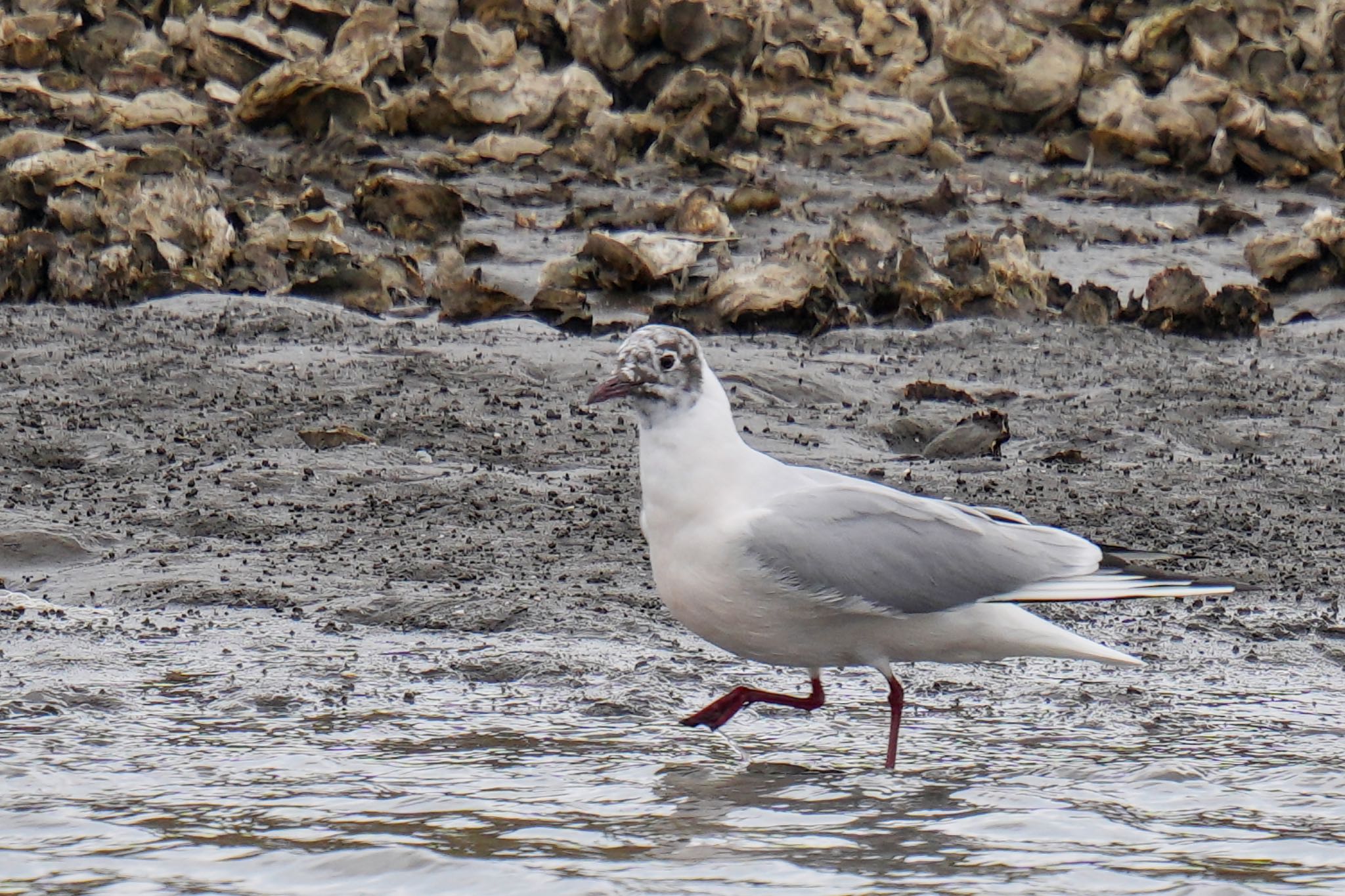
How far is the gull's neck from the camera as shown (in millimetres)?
5086

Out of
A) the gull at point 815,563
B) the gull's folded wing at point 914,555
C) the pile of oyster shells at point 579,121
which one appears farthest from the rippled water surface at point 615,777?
the pile of oyster shells at point 579,121

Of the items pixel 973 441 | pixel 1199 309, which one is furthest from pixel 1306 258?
pixel 973 441

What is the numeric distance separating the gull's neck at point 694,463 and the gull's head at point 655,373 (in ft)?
0.09

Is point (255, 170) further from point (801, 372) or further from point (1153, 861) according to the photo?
point (1153, 861)

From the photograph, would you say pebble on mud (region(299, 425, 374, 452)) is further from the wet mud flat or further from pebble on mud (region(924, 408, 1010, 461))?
pebble on mud (region(924, 408, 1010, 461))

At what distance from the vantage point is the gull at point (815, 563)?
4996 mm

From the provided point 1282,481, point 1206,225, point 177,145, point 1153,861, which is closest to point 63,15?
point 177,145

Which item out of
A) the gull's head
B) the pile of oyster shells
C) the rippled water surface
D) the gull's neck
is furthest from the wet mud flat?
the gull's head

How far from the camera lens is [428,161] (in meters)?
11.7

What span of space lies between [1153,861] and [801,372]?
173 inches

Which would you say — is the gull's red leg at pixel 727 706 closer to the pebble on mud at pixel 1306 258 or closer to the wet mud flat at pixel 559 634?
the wet mud flat at pixel 559 634

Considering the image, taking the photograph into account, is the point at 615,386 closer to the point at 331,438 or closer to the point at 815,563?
the point at 815,563

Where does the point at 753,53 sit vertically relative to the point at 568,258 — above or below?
above

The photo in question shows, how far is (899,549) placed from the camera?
5152 millimetres
